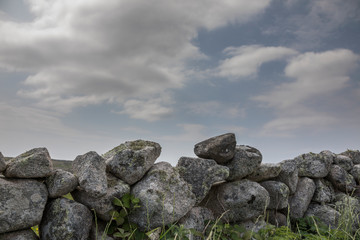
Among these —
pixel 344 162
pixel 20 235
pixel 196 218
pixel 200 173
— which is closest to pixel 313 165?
pixel 344 162

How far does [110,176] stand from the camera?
508 centimetres

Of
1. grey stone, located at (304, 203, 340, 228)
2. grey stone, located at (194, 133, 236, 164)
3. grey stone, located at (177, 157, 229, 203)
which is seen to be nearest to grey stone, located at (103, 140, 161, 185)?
grey stone, located at (177, 157, 229, 203)

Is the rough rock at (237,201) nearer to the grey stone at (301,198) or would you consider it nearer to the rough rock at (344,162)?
the grey stone at (301,198)

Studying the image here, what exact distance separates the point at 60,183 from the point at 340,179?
8075 mm

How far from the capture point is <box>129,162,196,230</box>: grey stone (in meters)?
4.84

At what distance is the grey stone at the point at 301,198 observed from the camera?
775cm

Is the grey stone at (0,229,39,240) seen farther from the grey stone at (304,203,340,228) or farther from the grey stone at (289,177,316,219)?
the grey stone at (304,203,340,228)

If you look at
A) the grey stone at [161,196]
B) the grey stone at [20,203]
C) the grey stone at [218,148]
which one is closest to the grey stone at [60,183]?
the grey stone at [20,203]

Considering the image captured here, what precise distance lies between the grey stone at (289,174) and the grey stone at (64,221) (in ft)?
16.4

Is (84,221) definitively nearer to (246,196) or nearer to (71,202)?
(71,202)

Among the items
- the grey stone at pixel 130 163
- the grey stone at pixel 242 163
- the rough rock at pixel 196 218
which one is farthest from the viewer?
the grey stone at pixel 242 163

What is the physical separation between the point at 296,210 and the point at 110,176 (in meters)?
5.17

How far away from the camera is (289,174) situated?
7.57 m

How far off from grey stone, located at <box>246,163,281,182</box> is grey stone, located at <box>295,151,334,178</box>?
4.74ft
